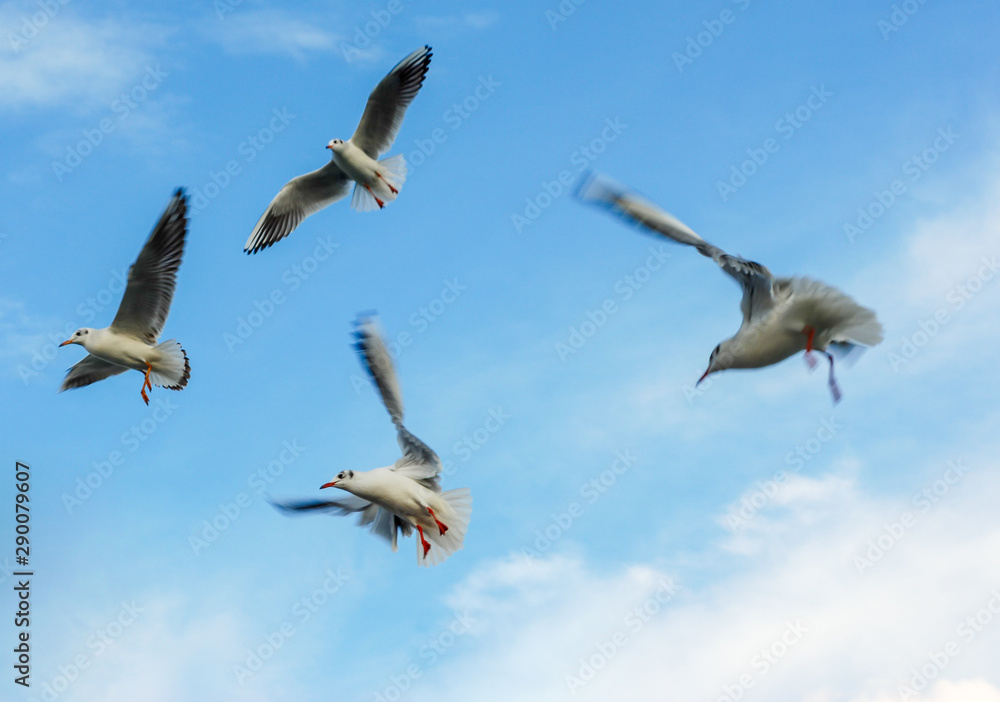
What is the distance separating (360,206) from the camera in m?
10.3

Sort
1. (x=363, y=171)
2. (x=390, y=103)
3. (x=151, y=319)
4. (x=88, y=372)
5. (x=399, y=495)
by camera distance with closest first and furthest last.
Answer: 1. (x=399, y=495)
2. (x=151, y=319)
3. (x=88, y=372)
4. (x=390, y=103)
5. (x=363, y=171)

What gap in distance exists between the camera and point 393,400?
713 centimetres

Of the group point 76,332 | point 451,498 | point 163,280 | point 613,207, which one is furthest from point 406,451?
point 76,332

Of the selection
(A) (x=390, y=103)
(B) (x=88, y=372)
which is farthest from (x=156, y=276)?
(A) (x=390, y=103)

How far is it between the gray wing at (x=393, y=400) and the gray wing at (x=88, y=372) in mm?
3138

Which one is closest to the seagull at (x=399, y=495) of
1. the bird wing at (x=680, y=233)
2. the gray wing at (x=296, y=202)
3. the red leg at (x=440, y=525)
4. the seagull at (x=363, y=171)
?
the red leg at (x=440, y=525)

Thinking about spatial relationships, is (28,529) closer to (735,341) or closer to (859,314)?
(735,341)

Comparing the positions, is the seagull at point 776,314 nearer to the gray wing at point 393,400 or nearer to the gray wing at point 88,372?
the gray wing at point 393,400

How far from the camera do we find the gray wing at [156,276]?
850cm

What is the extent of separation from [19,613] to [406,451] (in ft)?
12.8

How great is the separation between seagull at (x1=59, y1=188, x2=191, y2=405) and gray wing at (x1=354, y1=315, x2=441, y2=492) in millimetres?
2170

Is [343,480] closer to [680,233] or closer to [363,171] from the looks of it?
[680,233]

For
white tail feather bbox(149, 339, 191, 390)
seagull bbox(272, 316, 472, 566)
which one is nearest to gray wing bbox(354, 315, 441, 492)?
seagull bbox(272, 316, 472, 566)

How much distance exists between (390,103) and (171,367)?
3148mm
